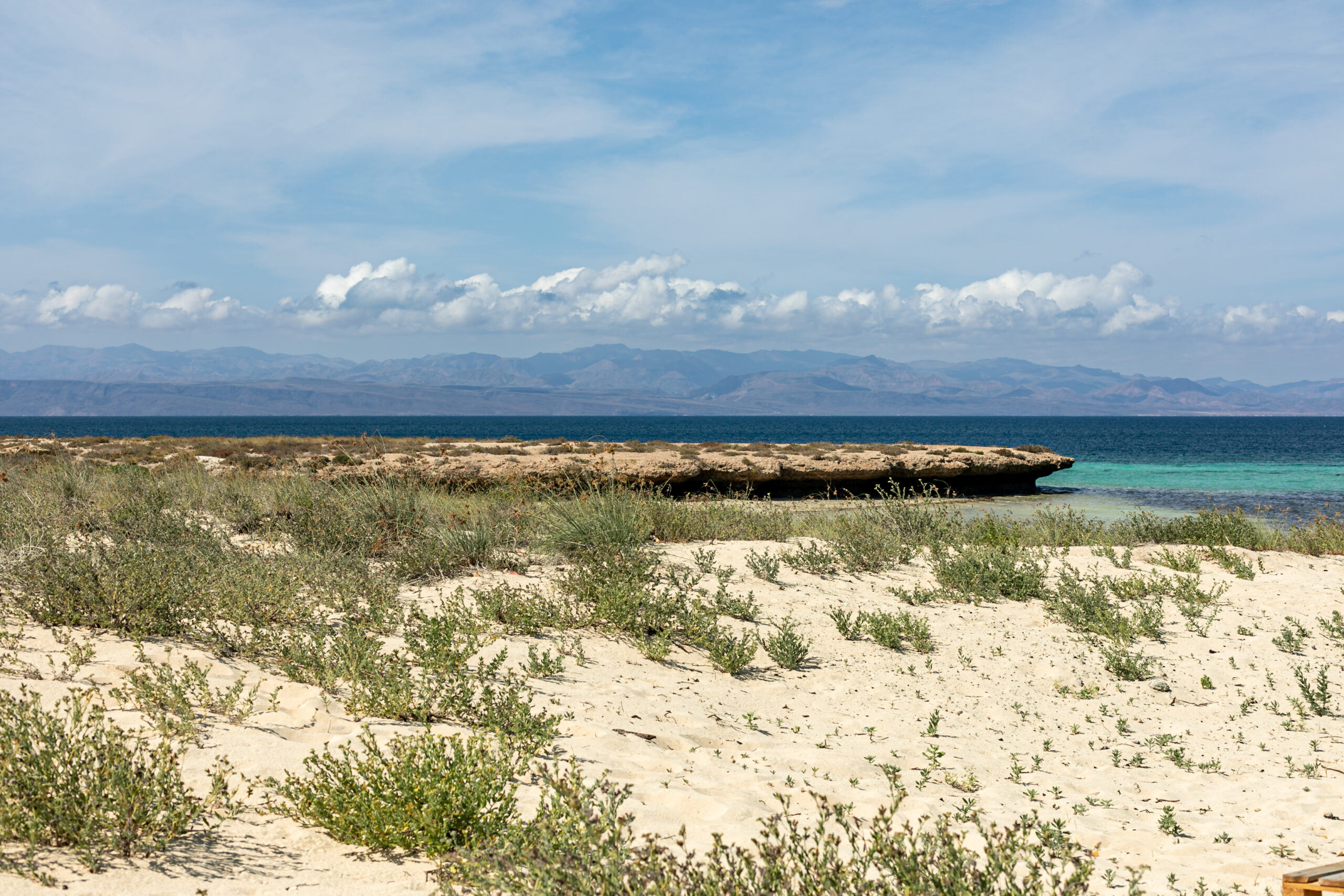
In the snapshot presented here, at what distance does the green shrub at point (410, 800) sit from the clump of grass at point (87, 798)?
33 cm

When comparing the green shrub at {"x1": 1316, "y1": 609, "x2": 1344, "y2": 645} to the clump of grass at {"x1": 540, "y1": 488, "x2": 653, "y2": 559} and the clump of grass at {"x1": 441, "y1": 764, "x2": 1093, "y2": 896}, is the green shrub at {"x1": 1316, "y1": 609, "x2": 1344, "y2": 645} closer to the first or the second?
the clump of grass at {"x1": 441, "y1": 764, "x2": 1093, "y2": 896}

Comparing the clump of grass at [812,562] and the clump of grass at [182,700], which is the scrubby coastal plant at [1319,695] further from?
the clump of grass at [182,700]

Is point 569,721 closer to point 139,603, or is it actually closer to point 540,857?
point 540,857

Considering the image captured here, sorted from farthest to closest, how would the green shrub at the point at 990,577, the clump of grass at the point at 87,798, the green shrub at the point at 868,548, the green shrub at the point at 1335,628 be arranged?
the green shrub at the point at 868,548 < the green shrub at the point at 990,577 < the green shrub at the point at 1335,628 < the clump of grass at the point at 87,798

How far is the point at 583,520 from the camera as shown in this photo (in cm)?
798

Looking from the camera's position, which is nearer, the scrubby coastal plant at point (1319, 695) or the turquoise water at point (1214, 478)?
the scrubby coastal plant at point (1319, 695)

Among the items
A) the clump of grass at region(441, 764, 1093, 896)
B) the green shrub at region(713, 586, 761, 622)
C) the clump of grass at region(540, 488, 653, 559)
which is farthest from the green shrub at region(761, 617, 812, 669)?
the clump of grass at region(441, 764, 1093, 896)

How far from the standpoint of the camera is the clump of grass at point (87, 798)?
108 inches

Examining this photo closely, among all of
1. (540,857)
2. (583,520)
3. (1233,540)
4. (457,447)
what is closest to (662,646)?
(583,520)

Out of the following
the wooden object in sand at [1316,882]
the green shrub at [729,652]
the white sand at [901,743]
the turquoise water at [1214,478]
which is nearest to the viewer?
the wooden object in sand at [1316,882]

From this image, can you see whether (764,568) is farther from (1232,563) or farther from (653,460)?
(653,460)

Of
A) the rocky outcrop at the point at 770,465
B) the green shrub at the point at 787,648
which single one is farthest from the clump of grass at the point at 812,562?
the rocky outcrop at the point at 770,465

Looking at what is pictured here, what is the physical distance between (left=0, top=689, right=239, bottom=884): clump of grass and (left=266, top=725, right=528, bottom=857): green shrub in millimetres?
330

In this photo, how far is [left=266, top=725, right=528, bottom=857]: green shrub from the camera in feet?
9.91
